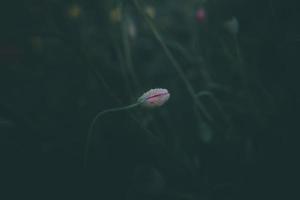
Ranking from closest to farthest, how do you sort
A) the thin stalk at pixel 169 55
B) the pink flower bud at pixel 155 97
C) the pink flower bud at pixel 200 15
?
the pink flower bud at pixel 155 97 → the thin stalk at pixel 169 55 → the pink flower bud at pixel 200 15

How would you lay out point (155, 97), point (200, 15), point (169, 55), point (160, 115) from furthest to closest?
1. point (200, 15)
2. point (160, 115)
3. point (169, 55)
4. point (155, 97)

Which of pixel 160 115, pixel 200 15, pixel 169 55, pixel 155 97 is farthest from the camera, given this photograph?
pixel 200 15

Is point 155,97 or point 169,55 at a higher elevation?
point 169,55

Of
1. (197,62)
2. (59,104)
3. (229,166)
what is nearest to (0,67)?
(59,104)

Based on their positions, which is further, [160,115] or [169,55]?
[160,115]

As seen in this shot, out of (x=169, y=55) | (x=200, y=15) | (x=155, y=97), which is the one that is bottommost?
(x=155, y=97)

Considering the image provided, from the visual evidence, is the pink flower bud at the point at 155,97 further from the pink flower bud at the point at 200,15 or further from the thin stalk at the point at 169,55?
the pink flower bud at the point at 200,15

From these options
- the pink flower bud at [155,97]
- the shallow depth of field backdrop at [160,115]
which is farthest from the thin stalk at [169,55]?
the pink flower bud at [155,97]

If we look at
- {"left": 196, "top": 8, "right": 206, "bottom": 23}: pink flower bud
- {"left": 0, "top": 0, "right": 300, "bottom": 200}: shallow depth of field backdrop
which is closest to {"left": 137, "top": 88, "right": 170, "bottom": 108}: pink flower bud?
{"left": 0, "top": 0, "right": 300, "bottom": 200}: shallow depth of field backdrop

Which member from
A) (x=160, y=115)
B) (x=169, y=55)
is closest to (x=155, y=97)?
(x=169, y=55)

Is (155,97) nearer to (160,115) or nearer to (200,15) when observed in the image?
(160,115)
